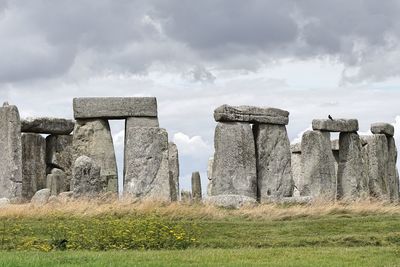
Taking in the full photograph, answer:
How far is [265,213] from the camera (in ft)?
101

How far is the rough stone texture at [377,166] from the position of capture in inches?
1708

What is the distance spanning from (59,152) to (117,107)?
6.97 metres

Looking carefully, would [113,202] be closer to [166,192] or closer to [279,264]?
[166,192]

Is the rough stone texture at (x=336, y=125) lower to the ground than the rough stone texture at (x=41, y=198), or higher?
higher

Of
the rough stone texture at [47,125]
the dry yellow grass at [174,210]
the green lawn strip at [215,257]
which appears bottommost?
the green lawn strip at [215,257]

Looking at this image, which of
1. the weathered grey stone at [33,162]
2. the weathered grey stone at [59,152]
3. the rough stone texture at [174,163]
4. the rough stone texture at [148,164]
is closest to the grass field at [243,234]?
the rough stone texture at [148,164]

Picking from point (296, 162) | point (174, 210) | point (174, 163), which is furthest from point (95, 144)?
point (296, 162)

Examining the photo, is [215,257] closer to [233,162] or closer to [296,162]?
[233,162]

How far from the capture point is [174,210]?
3069cm

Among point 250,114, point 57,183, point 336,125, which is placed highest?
point 250,114

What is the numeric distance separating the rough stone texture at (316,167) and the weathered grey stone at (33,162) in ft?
35.9

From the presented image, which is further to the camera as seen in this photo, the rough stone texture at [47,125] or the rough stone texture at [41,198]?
the rough stone texture at [47,125]

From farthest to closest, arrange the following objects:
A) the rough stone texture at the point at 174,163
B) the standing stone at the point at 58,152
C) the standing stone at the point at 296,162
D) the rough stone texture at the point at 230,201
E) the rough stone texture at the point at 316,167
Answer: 1. the standing stone at the point at 296,162
2. the standing stone at the point at 58,152
3. the rough stone texture at the point at 316,167
4. the rough stone texture at the point at 174,163
5. the rough stone texture at the point at 230,201

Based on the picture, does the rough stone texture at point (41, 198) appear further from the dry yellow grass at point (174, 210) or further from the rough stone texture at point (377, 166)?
the rough stone texture at point (377, 166)
